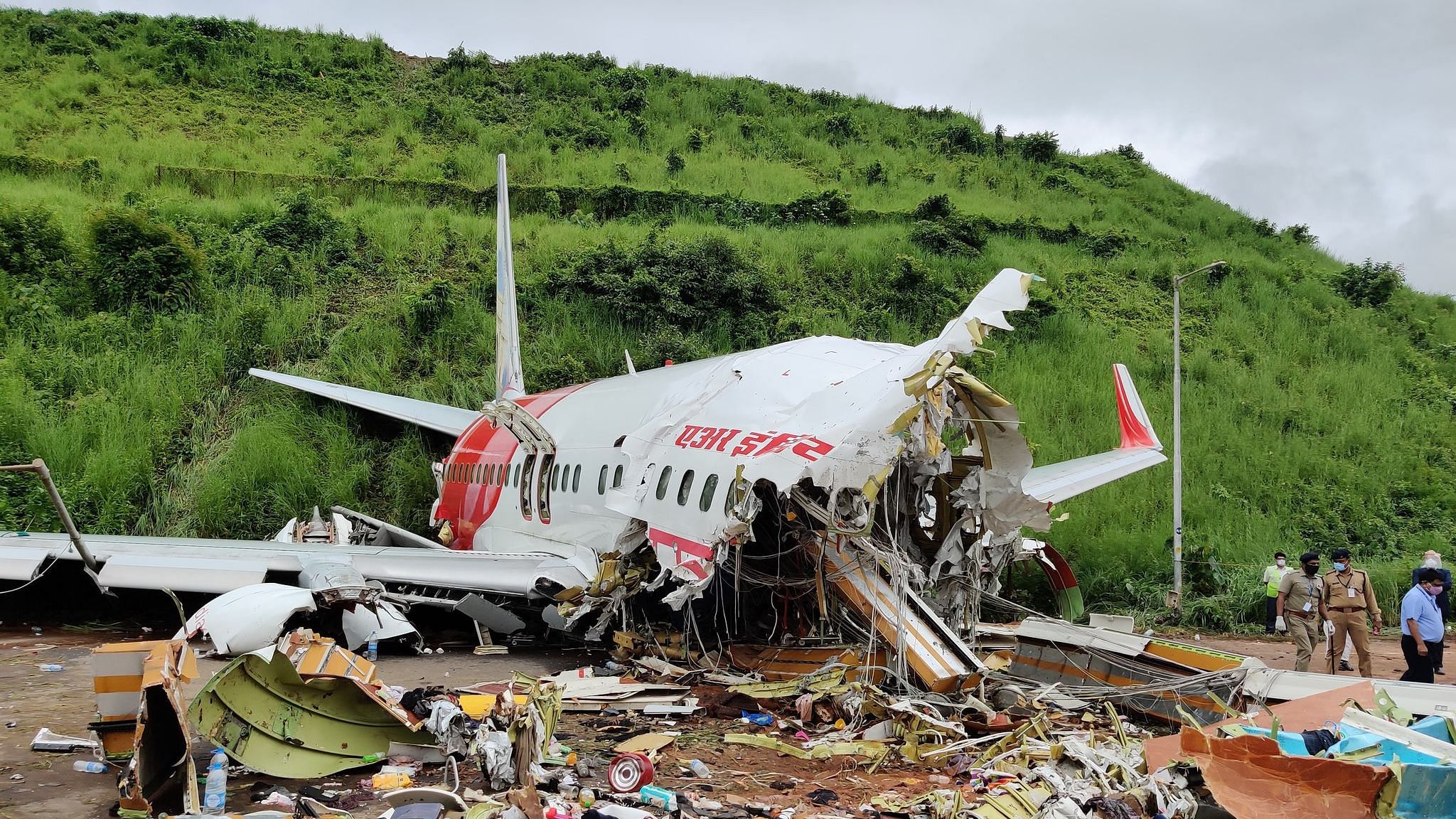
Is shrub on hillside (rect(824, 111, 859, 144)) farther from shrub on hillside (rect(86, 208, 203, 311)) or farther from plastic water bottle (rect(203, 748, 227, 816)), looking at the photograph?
plastic water bottle (rect(203, 748, 227, 816))

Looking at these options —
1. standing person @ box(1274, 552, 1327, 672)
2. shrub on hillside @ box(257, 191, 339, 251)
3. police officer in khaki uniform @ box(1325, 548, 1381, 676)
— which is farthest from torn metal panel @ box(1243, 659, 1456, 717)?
shrub on hillside @ box(257, 191, 339, 251)

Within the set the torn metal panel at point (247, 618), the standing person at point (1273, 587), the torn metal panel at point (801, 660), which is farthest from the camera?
the standing person at point (1273, 587)

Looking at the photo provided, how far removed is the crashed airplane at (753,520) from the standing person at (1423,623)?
411 centimetres

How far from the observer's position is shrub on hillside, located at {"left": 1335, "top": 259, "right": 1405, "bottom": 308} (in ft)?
114

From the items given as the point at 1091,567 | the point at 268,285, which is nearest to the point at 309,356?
the point at 268,285

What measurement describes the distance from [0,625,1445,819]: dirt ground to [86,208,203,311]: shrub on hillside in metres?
15.3

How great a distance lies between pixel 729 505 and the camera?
8453mm

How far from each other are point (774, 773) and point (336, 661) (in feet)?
10.9

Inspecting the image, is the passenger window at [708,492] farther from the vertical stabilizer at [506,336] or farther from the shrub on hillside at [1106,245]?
the shrub on hillside at [1106,245]

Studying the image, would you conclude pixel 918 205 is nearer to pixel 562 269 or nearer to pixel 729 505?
pixel 562 269

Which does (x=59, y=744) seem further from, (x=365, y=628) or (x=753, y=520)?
(x=753, y=520)

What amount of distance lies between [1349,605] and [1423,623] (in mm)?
1002

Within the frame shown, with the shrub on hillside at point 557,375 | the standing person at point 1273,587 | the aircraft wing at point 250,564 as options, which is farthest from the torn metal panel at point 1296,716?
the shrub on hillside at point 557,375

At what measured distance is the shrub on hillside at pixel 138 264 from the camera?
80.6 ft
